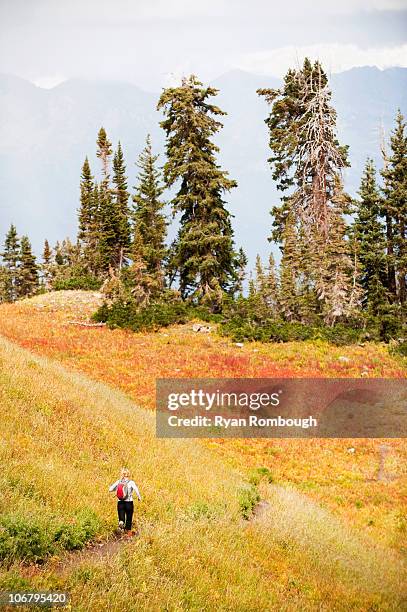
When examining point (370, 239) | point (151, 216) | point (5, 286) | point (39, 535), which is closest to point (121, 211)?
point (151, 216)

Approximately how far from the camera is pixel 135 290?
3466 cm

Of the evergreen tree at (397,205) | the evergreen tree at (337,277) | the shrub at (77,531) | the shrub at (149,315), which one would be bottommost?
the shrub at (77,531)

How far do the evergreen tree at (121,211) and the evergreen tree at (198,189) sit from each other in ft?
58.1

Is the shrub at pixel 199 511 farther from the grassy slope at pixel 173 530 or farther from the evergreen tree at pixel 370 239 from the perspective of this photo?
the evergreen tree at pixel 370 239

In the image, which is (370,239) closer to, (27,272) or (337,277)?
(337,277)

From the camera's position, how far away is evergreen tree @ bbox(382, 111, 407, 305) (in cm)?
3534

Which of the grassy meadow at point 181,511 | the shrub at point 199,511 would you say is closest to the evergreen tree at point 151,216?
the grassy meadow at point 181,511

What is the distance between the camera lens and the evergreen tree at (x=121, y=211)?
54.4m

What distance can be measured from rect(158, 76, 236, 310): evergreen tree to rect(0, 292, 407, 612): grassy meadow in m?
13.8

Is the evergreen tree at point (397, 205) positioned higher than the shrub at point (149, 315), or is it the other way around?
the evergreen tree at point (397, 205)

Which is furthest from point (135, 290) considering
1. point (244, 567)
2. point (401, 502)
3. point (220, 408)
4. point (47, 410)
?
point (244, 567)

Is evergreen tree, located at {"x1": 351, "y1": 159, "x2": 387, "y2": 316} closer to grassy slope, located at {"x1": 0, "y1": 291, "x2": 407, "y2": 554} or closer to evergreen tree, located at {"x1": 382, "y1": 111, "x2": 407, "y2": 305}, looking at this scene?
evergreen tree, located at {"x1": 382, "y1": 111, "x2": 407, "y2": 305}

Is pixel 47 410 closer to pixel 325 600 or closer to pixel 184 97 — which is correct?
pixel 325 600

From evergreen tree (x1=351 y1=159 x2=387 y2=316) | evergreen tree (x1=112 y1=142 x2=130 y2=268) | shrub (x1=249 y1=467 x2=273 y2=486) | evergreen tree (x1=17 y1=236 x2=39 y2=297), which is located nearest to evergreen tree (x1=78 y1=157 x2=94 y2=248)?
evergreen tree (x1=112 y1=142 x2=130 y2=268)
